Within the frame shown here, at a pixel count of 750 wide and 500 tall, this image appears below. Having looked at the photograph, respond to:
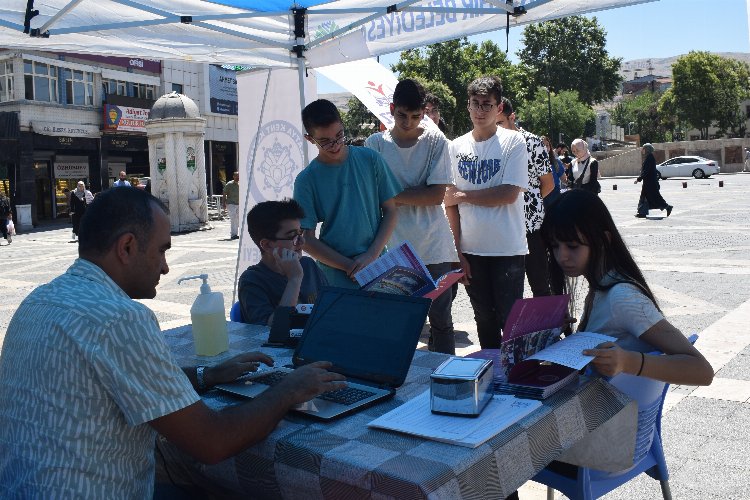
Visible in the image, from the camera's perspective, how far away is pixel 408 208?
4.11m

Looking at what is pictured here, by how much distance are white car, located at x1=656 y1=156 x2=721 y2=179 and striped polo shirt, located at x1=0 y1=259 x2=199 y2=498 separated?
43.2m

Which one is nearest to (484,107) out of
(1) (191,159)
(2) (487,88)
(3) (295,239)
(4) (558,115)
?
(2) (487,88)

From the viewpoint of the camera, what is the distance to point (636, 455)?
2289 millimetres

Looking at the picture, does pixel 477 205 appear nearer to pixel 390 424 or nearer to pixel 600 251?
pixel 600 251

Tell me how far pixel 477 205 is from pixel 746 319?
10.6ft

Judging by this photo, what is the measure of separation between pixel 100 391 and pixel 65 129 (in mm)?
28918

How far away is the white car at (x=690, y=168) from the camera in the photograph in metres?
41.9

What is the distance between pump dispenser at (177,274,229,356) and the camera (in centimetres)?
252

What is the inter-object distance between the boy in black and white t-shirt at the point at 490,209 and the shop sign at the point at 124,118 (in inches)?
1043

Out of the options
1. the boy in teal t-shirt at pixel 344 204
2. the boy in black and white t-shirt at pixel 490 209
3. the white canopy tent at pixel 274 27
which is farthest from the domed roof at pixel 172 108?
the boy in teal t-shirt at pixel 344 204

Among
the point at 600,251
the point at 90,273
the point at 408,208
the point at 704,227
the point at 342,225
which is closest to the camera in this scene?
the point at 90,273

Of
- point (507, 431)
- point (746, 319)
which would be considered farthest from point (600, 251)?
point (746, 319)

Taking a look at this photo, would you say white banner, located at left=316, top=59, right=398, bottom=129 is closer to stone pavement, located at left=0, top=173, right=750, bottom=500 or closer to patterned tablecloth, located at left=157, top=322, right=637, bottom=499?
stone pavement, located at left=0, top=173, right=750, bottom=500

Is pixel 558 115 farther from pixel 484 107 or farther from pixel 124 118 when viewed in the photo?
pixel 484 107
